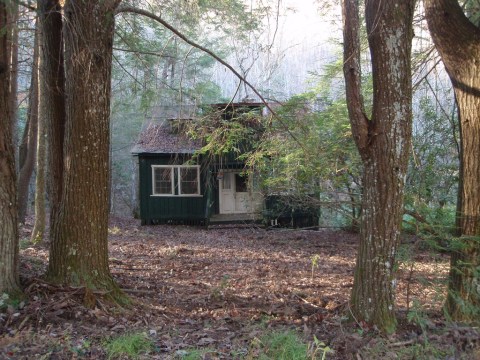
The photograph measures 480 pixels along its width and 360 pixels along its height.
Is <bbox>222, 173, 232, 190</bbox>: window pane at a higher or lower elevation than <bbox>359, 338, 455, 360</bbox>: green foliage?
higher

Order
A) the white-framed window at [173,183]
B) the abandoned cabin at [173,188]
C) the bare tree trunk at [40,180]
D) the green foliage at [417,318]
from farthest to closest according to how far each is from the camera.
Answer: the white-framed window at [173,183] < the abandoned cabin at [173,188] < the bare tree trunk at [40,180] < the green foliage at [417,318]

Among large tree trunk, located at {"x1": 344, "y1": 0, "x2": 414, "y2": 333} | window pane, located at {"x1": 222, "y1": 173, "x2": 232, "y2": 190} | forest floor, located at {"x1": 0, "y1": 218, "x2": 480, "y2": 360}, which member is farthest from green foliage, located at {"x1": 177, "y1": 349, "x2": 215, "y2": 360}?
window pane, located at {"x1": 222, "y1": 173, "x2": 232, "y2": 190}

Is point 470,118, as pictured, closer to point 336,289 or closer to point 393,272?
point 393,272

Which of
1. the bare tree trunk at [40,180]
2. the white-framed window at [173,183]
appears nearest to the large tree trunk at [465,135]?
the bare tree trunk at [40,180]

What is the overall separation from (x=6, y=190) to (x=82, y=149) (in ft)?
3.02

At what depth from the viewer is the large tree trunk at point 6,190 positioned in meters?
4.73

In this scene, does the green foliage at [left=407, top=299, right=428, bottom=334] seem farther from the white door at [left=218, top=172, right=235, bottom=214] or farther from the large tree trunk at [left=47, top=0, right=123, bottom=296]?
the white door at [left=218, top=172, right=235, bottom=214]

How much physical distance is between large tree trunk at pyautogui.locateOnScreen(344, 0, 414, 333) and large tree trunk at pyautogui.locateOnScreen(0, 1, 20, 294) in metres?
3.77

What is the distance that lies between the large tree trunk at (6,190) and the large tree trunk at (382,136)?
377 centimetres

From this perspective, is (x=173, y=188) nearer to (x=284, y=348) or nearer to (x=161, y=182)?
(x=161, y=182)

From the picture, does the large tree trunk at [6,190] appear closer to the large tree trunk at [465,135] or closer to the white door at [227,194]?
the large tree trunk at [465,135]

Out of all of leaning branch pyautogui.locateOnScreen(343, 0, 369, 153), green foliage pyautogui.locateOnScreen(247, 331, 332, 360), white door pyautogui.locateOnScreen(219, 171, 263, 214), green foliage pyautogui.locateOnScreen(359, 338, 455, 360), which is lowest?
green foliage pyautogui.locateOnScreen(359, 338, 455, 360)

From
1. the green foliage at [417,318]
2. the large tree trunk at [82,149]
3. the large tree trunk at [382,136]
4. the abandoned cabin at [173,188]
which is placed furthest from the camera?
the abandoned cabin at [173,188]

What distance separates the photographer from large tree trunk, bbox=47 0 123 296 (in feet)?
16.7
